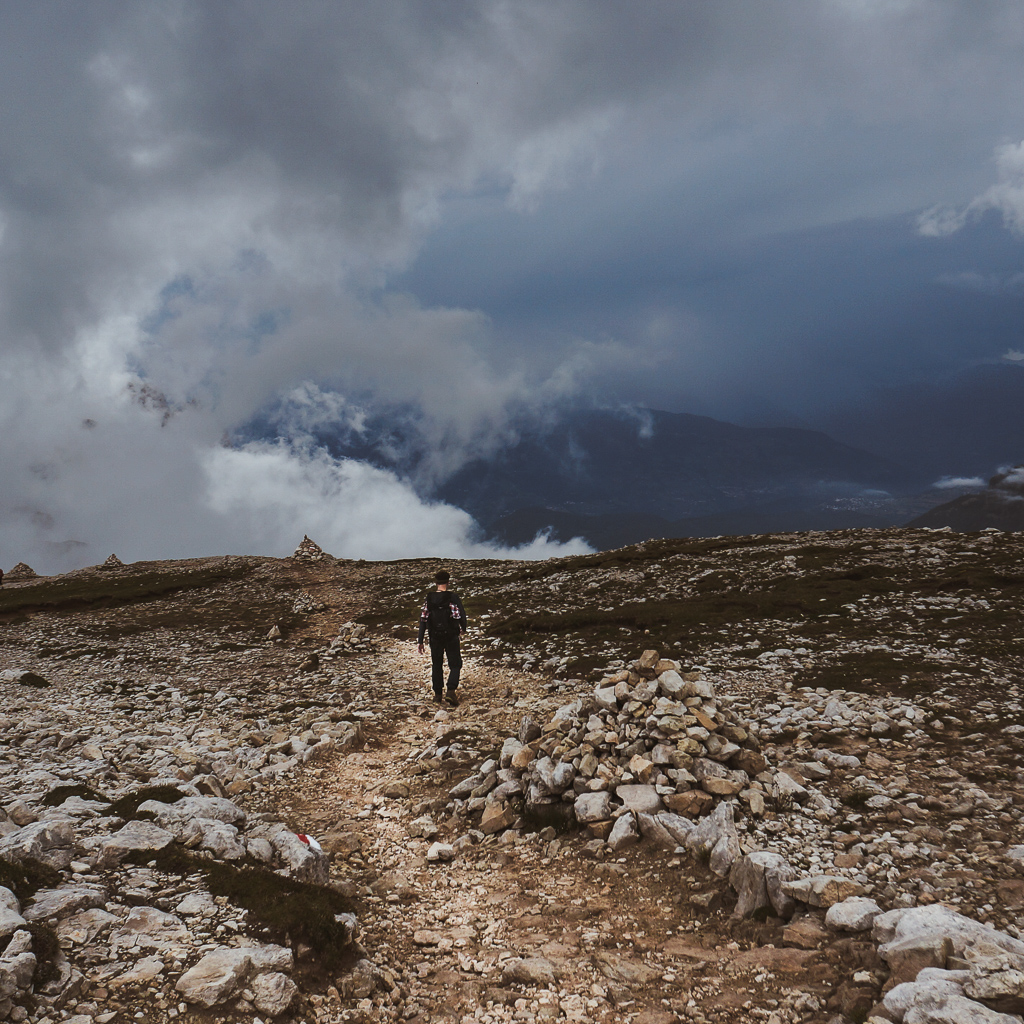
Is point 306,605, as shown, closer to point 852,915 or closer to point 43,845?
point 43,845

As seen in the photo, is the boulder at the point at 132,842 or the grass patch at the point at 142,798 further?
the grass patch at the point at 142,798

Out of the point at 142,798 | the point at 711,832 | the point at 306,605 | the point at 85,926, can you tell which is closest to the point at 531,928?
the point at 711,832

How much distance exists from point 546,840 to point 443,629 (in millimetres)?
9538

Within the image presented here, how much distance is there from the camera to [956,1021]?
505cm

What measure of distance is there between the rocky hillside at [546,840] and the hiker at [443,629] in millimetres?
969

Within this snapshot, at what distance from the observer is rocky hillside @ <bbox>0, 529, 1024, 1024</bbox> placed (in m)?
6.02

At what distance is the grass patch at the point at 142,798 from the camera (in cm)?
945

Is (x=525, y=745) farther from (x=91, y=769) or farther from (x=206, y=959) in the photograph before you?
(x=91, y=769)

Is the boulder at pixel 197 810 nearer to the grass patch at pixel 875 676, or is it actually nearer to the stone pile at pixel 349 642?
the grass patch at pixel 875 676

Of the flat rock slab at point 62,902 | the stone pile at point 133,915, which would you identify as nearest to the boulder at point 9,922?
the stone pile at point 133,915

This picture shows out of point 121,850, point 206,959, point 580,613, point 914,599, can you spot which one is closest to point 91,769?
point 121,850


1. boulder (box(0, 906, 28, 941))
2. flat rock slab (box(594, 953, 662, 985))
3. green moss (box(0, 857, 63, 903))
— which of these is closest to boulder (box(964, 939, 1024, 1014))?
flat rock slab (box(594, 953, 662, 985))

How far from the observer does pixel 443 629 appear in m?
19.1

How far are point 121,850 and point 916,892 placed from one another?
10199mm
